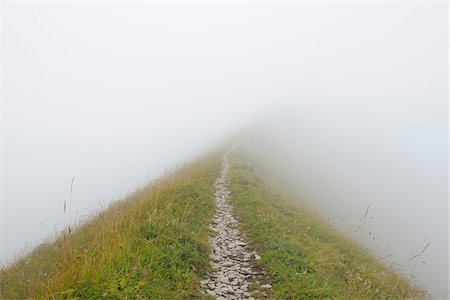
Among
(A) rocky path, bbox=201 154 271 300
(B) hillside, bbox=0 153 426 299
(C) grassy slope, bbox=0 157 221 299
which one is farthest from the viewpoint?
(A) rocky path, bbox=201 154 271 300

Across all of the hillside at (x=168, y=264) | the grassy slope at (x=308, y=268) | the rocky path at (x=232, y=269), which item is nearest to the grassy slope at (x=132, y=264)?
the hillside at (x=168, y=264)

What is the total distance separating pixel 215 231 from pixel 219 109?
6593 inches

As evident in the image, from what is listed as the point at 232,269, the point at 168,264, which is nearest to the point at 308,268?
the point at 232,269

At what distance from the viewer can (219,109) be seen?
175125mm

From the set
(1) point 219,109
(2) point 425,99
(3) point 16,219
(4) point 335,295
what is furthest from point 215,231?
(2) point 425,99

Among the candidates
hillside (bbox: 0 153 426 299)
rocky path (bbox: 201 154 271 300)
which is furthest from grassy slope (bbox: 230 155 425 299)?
rocky path (bbox: 201 154 271 300)

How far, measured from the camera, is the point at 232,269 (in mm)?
7355

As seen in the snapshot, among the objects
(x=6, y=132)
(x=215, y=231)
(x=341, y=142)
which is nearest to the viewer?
(x=215, y=231)

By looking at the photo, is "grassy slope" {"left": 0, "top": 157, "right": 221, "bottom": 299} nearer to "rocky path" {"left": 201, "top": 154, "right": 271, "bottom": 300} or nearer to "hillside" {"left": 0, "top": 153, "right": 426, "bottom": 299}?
"hillside" {"left": 0, "top": 153, "right": 426, "bottom": 299}

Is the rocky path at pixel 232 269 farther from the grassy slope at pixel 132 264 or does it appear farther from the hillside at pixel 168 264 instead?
the grassy slope at pixel 132 264

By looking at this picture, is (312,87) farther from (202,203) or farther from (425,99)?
(202,203)

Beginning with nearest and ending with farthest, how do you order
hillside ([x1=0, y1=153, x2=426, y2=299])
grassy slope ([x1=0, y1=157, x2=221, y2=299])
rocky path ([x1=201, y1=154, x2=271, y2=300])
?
1. grassy slope ([x1=0, y1=157, x2=221, y2=299])
2. hillside ([x1=0, y1=153, x2=426, y2=299])
3. rocky path ([x1=201, y1=154, x2=271, y2=300])

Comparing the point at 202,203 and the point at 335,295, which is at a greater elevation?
the point at 202,203

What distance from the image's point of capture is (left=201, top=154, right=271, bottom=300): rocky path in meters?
6.25
